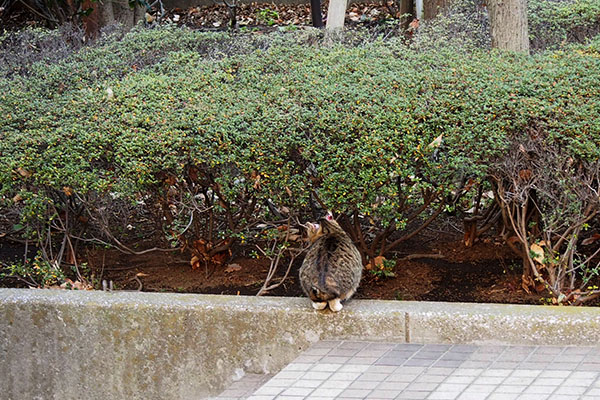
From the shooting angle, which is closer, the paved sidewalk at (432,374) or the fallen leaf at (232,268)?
the paved sidewalk at (432,374)

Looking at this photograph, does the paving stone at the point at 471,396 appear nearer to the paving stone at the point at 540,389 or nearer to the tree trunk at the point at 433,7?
the paving stone at the point at 540,389

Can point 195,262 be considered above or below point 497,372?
above

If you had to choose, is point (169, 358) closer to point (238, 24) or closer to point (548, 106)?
point (548, 106)

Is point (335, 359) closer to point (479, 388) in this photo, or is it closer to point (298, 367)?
point (298, 367)

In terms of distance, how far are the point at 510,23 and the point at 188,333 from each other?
401 centimetres

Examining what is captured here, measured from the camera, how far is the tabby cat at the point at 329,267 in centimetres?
476

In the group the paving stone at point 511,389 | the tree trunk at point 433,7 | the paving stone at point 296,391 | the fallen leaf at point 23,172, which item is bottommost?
the paving stone at point 511,389

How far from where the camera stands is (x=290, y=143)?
5035 mm

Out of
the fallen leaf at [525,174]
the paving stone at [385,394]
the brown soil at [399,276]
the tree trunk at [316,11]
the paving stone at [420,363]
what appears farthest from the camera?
the tree trunk at [316,11]

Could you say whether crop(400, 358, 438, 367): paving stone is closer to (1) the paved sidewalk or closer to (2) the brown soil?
(1) the paved sidewalk

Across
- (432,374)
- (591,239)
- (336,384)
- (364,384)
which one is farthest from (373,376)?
(591,239)

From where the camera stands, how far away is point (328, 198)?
5070 mm

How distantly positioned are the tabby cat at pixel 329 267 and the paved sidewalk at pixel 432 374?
0.30 metres

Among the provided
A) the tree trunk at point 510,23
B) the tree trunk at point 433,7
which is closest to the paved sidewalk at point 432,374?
the tree trunk at point 510,23
